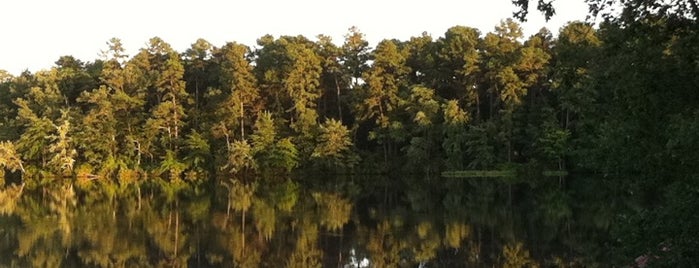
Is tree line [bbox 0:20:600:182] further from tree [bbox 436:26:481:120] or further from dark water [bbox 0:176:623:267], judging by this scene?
dark water [bbox 0:176:623:267]

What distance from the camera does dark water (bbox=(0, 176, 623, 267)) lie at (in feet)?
38.6

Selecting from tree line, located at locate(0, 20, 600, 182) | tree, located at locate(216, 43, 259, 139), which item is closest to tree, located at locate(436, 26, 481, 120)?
tree line, located at locate(0, 20, 600, 182)

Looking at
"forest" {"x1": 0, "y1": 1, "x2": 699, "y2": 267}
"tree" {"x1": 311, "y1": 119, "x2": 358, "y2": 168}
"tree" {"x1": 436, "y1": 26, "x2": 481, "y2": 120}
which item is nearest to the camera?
"forest" {"x1": 0, "y1": 1, "x2": 699, "y2": 267}

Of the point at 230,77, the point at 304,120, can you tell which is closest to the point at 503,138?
the point at 304,120

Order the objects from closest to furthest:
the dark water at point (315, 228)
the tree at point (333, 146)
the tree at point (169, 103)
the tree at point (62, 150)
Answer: the dark water at point (315, 228) < the tree at point (333, 146) < the tree at point (62, 150) < the tree at point (169, 103)

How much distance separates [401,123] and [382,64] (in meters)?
4.14

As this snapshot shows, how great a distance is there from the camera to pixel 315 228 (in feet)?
51.5

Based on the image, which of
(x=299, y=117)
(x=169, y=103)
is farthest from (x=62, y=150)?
(x=299, y=117)

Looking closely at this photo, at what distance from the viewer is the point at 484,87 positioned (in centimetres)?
4147

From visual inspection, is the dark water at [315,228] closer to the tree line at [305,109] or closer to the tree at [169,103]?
the tree line at [305,109]

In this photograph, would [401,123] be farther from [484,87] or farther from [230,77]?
[230,77]

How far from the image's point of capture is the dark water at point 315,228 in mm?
11763

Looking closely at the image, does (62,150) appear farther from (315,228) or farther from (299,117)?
(315,228)

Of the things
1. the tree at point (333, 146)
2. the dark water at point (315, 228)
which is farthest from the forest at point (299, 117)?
the dark water at point (315, 228)
